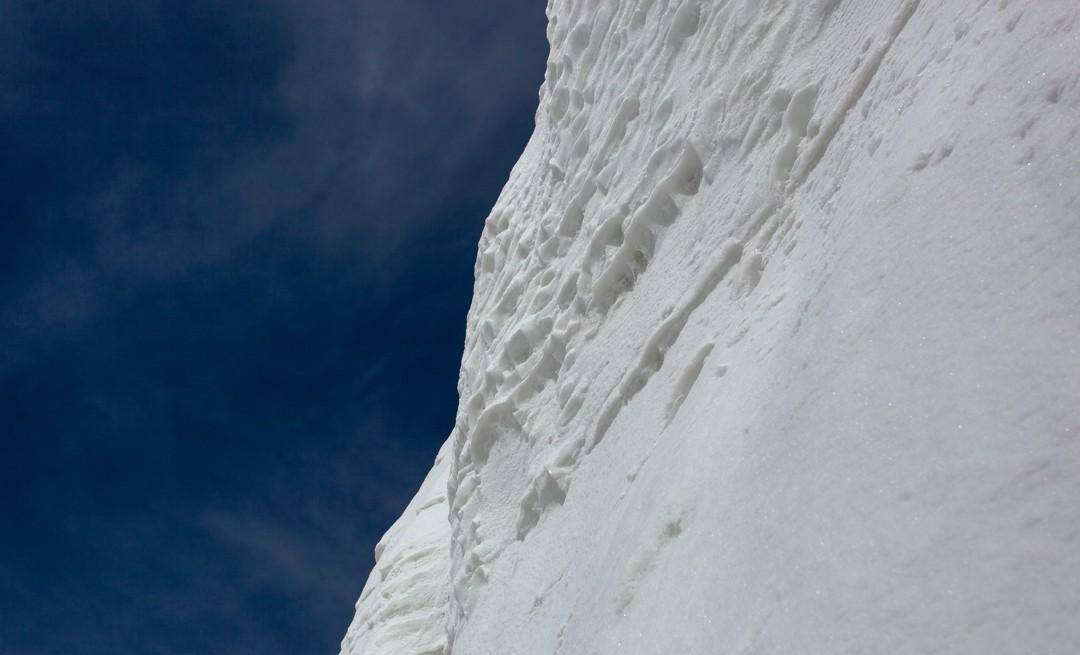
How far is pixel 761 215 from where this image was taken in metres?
3.72

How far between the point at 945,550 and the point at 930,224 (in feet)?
3.03

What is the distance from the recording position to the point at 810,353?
2752mm

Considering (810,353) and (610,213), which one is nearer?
(810,353)

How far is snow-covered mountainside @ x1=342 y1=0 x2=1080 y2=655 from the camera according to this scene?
196cm

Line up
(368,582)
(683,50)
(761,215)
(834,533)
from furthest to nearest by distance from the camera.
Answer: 1. (368,582)
2. (683,50)
3. (761,215)
4. (834,533)

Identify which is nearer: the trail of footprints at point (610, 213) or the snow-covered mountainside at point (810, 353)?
the snow-covered mountainside at point (810, 353)

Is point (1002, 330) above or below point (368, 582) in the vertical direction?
below

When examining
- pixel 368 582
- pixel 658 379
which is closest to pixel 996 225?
pixel 658 379

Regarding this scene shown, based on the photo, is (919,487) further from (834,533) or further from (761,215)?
(761,215)

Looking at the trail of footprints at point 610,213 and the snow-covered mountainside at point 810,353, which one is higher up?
the trail of footprints at point 610,213

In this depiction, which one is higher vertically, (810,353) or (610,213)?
(610,213)

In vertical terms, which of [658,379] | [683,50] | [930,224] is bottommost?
[930,224]

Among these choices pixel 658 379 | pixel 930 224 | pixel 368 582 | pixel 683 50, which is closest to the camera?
pixel 930 224

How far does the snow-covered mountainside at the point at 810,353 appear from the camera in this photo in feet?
6.45
